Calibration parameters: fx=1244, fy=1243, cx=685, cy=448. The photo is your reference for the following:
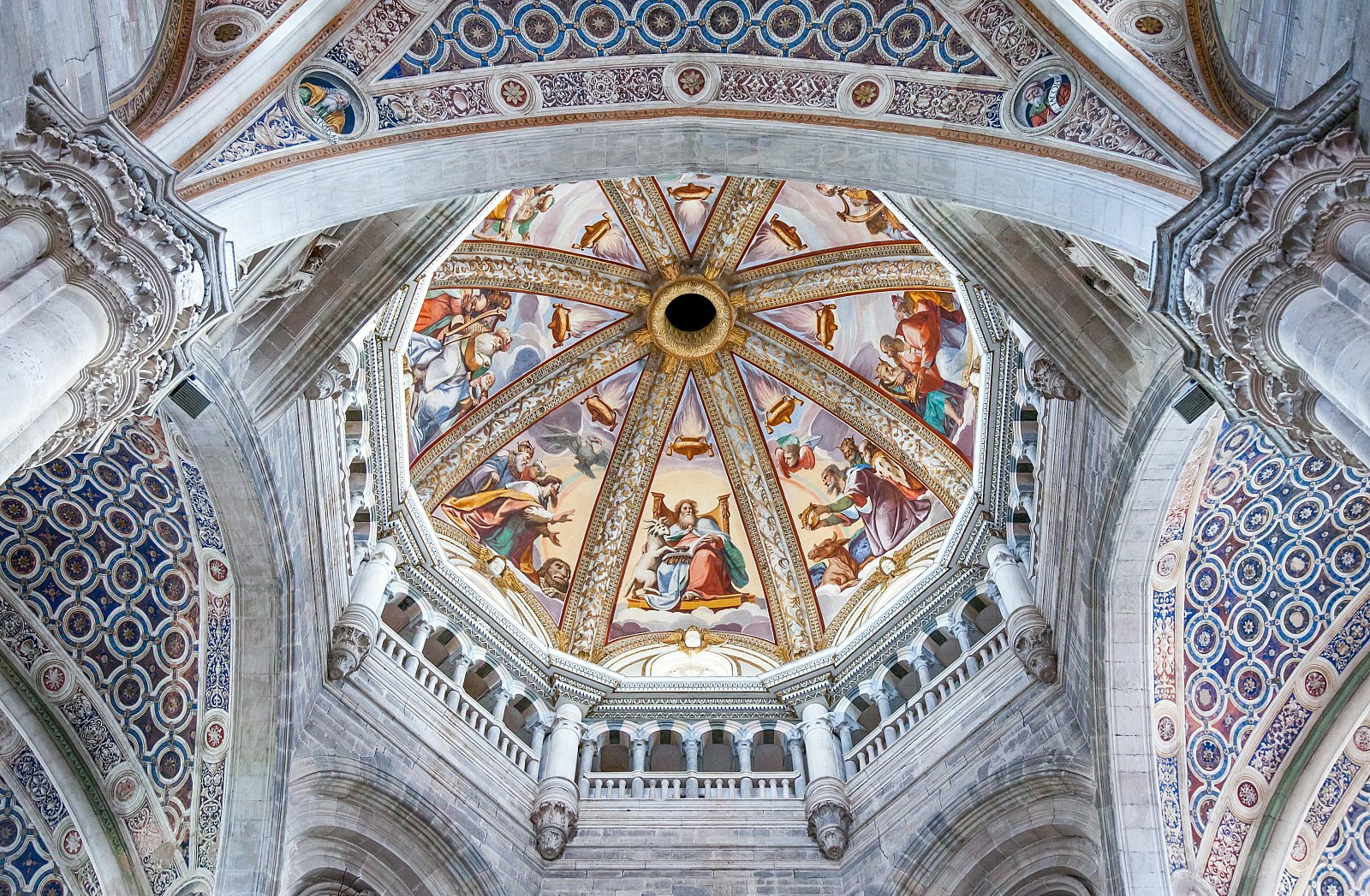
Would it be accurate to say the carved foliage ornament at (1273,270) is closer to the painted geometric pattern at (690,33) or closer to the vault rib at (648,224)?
the painted geometric pattern at (690,33)

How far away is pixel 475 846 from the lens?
39.2ft

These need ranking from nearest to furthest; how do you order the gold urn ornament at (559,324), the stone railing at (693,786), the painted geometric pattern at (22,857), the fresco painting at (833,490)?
the painted geometric pattern at (22,857) → the stone railing at (693,786) → the fresco painting at (833,490) → the gold urn ornament at (559,324)

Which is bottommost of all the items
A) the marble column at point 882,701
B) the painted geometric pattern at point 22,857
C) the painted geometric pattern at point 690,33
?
the painted geometric pattern at point 22,857

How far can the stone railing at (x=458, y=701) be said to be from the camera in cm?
1287

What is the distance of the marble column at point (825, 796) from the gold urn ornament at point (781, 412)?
235 inches

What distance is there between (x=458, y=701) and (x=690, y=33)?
7.31m

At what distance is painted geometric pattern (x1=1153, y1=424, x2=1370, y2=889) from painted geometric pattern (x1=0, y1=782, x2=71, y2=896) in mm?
9548

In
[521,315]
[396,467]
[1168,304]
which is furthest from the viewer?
[521,315]

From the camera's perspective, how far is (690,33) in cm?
955

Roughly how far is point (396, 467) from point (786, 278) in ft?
24.4

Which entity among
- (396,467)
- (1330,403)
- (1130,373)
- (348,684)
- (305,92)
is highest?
(396,467)

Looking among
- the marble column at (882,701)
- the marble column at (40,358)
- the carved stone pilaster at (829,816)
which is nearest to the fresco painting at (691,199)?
the marble column at (882,701)

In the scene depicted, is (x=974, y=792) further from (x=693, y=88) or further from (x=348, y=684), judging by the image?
(x=693, y=88)

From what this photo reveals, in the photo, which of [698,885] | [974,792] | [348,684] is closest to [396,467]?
[348,684]
